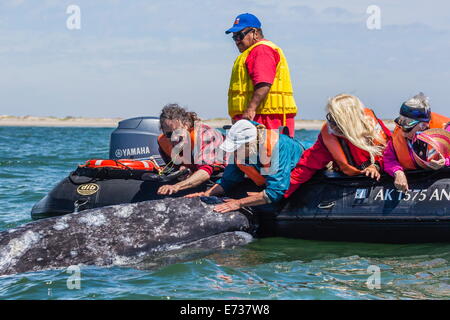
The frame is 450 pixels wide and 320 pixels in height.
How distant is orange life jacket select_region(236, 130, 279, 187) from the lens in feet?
24.3

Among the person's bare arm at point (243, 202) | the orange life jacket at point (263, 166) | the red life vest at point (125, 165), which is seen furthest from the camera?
the red life vest at point (125, 165)

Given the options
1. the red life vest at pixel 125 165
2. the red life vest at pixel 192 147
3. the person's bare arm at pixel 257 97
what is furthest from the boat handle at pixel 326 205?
the red life vest at pixel 125 165

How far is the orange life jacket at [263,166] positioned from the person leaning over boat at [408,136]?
122 cm

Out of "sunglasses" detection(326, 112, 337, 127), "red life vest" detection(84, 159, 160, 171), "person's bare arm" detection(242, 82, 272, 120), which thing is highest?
"person's bare arm" detection(242, 82, 272, 120)

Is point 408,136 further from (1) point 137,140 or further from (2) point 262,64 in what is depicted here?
(1) point 137,140

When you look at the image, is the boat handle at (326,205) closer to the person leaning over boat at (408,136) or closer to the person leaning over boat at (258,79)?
the person leaning over boat at (408,136)

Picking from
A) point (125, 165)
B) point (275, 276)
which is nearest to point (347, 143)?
point (275, 276)

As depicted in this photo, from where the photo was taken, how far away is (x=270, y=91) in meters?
→ 8.55

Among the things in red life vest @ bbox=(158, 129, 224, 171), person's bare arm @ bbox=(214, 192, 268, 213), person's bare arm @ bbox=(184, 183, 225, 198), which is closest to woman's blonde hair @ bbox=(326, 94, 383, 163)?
person's bare arm @ bbox=(214, 192, 268, 213)

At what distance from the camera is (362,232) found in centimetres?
750

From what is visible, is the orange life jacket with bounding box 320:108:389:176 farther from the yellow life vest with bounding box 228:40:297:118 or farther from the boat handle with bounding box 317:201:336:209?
the yellow life vest with bounding box 228:40:297:118

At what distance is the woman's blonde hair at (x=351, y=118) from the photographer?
695 centimetres

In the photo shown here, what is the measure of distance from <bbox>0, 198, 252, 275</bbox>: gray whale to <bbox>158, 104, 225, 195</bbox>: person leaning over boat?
65cm

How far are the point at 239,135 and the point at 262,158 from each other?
0.52 meters
